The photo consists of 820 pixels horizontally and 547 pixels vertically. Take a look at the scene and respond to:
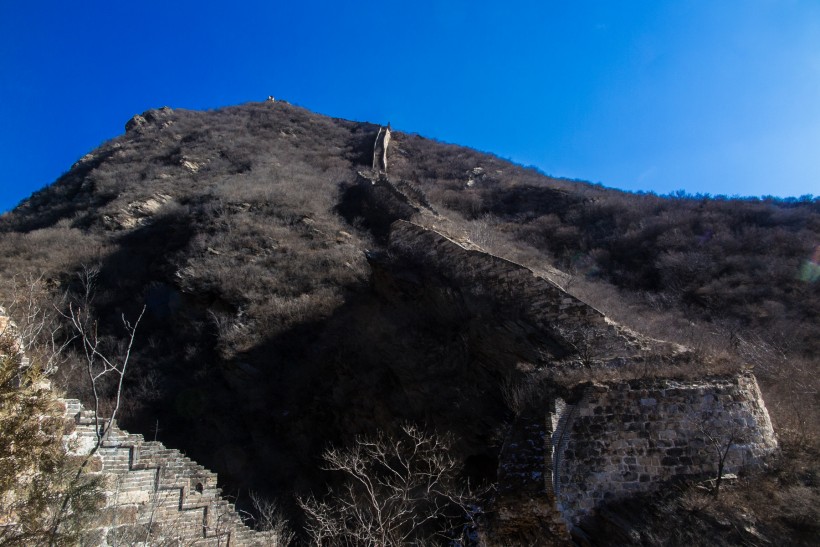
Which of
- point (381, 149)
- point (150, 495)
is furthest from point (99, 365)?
point (381, 149)

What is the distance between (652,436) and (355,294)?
432 inches

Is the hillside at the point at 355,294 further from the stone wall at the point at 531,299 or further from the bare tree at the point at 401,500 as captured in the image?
the bare tree at the point at 401,500

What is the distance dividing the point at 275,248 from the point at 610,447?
53.8ft

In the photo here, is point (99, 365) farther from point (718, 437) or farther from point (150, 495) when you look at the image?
point (718, 437)

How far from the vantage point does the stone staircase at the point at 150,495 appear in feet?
17.9

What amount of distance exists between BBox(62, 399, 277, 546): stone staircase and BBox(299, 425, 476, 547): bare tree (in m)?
1.69

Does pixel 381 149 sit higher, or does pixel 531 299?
pixel 381 149

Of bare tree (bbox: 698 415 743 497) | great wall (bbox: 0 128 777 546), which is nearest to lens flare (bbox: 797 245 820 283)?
great wall (bbox: 0 128 777 546)

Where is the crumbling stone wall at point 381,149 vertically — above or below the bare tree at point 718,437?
above

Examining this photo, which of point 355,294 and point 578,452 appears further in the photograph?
A: point 355,294

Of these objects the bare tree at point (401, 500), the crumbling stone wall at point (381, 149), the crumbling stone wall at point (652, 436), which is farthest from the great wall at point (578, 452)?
the crumbling stone wall at point (381, 149)

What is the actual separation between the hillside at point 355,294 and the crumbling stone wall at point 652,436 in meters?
0.47

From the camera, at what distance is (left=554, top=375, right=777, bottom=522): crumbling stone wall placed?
24.7 ft

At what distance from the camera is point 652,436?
786 cm
